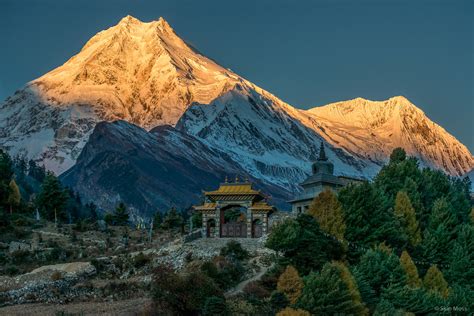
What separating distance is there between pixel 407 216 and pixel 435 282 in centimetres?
873

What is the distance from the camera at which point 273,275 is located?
1817 inches

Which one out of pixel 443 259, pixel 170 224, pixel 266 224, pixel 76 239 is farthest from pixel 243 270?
pixel 170 224

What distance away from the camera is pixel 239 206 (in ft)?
202

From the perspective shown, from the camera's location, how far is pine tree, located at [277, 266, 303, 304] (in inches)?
1606

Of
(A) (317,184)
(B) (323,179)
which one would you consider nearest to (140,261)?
(A) (317,184)

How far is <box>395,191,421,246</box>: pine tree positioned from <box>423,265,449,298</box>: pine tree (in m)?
5.93

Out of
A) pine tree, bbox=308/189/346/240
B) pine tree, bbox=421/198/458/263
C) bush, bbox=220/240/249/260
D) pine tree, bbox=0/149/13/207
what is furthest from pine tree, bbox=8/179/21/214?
pine tree, bbox=421/198/458/263

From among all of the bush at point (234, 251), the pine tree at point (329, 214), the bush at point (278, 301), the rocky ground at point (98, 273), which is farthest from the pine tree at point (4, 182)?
the bush at point (278, 301)

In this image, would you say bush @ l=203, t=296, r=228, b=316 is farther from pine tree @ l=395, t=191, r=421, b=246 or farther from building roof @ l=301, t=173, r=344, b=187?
building roof @ l=301, t=173, r=344, b=187

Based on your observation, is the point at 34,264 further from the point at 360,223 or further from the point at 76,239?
the point at 360,223

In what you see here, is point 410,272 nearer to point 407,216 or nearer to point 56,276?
point 407,216

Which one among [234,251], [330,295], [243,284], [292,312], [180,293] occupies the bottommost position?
[292,312]

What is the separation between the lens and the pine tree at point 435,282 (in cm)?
4975

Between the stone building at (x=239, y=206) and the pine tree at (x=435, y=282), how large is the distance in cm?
1527
